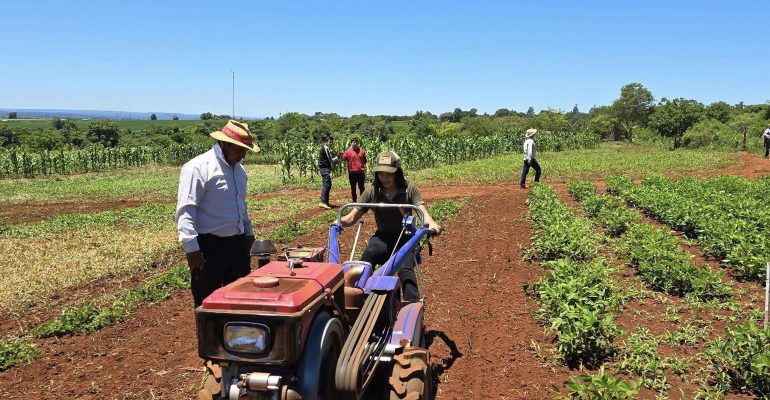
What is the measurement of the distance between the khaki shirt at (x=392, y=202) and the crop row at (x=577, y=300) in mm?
1675

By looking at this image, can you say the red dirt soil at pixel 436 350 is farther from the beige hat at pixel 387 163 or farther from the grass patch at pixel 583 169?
the grass patch at pixel 583 169

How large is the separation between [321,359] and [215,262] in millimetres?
1856

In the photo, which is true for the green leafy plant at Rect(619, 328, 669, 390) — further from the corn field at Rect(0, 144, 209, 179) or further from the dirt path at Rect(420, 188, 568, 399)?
the corn field at Rect(0, 144, 209, 179)

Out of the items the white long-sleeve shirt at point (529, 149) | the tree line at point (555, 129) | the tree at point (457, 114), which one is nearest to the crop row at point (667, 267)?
the white long-sleeve shirt at point (529, 149)

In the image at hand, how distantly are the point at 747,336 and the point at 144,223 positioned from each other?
12212 mm

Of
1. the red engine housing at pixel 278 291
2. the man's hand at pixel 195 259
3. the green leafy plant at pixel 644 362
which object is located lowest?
the green leafy plant at pixel 644 362

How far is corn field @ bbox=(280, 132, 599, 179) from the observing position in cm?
2392

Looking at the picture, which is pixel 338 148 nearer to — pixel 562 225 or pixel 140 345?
pixel 562 225

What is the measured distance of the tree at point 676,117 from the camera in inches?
1401

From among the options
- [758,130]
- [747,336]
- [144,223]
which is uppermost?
[758,130]

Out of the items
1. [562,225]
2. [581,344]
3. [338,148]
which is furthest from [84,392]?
[338,148]

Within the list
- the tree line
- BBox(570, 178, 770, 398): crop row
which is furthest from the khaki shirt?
the tree line

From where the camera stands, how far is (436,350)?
497cm

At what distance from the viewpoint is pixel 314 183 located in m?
21.2
